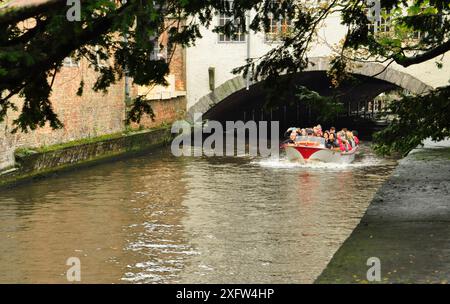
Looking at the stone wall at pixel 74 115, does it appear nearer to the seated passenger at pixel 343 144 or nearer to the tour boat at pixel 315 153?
the tour boat at pixel 315 153

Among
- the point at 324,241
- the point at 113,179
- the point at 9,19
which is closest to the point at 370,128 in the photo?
the point at 113,179

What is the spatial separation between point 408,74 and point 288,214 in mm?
15421

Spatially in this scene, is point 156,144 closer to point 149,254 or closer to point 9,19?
point 149,254

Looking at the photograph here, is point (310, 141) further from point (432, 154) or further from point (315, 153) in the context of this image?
point (432, 154)

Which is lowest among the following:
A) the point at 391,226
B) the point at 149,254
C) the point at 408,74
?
the point at 149,254

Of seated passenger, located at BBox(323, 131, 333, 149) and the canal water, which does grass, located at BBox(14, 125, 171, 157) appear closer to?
the canal water

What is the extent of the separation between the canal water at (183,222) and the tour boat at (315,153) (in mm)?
732

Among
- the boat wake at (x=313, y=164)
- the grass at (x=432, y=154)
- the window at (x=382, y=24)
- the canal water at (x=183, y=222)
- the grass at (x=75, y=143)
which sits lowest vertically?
the canal water at (x=183, y=222)

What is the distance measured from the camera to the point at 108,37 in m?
10.9

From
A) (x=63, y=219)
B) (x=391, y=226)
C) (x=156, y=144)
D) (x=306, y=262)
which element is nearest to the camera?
(x=391, y=226)

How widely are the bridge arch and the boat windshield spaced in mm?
4374

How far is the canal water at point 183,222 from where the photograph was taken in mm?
12375

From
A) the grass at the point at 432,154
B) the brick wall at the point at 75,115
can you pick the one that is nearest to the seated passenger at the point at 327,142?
the brick wall at the point at 75,115

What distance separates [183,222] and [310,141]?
1120cm
